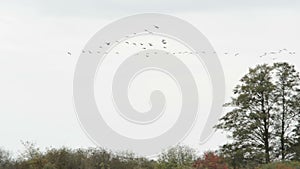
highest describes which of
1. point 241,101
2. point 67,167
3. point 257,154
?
point 241,101

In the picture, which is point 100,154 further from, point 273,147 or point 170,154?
point 273,147

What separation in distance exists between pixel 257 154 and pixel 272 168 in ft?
29.3

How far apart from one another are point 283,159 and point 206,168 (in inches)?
356

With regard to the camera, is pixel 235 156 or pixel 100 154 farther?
pixel 235 156

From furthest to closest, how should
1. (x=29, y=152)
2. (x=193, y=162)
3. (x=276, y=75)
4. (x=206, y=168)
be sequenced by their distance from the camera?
(x=276, y=75), (x=193, y=162), (x=206, y=168), (x=29, y=152)

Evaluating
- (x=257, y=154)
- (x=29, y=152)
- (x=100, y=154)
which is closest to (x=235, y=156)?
(x=257, y=154)

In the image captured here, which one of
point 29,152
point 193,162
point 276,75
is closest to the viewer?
point 29,152

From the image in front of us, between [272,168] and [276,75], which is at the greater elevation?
[276,75]

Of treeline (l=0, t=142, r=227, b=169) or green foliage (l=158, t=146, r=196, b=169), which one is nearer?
treeline (l=0, t=142, r=227, b=169)

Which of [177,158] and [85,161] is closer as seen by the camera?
[85,161]

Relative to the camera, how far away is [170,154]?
54.4 m

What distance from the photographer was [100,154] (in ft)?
151

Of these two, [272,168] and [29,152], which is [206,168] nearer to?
[272,168]

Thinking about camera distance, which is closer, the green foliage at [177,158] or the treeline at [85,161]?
the treeline at [85,161]
